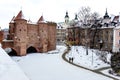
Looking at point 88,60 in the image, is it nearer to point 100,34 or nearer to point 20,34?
point 20,34

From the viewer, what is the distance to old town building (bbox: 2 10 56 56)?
3969cm

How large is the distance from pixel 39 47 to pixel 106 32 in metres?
16.1

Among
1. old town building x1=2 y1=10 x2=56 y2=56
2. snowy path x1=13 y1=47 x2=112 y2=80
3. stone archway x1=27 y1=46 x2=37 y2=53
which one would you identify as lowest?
snowy path x1=13 y1=47 x2=112 y2=80

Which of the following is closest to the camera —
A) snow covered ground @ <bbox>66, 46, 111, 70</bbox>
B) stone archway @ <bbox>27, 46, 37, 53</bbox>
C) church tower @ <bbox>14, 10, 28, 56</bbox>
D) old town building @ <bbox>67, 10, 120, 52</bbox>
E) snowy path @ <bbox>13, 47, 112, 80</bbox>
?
snowy path @ <bbox>13, 47, 112, 80</bbox>

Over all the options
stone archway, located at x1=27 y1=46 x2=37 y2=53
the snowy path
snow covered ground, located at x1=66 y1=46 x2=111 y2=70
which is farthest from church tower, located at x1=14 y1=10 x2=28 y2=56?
snow covered ground, located at x1=66 y1=46 x2=111 y2=70

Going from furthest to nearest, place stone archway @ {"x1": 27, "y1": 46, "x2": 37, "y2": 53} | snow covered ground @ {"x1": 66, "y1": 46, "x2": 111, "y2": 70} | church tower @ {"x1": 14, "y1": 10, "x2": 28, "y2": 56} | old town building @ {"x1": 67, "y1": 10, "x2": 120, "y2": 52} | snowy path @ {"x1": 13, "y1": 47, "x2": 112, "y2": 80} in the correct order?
1. old town building @ {"x1": 67, "y1": 10, "x2": 120, "y2": 52}
2. stone archway @ {"x1": 27, "y1": 46, "x2": 37, "y2": 53}
3. church tower @ {"x1": 14, "y1": 10, "x2": 28, "y2": 56}
4. snow covered ground @ {"x1": 66, "y1": 46, "x2": 111, "y2": 70}
5. snowy path @ {"x1": 13, "y1": 47, "x2": 112, "y2": 80}

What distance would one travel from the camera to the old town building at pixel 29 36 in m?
39.7

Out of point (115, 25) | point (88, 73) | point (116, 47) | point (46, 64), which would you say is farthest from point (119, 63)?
Result: point (115, 25)

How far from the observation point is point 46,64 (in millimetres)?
31219

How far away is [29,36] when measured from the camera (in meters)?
42.2

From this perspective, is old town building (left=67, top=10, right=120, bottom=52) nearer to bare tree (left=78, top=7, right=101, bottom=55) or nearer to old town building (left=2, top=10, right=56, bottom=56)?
bare tree (left=78, top=7, right=101, bottom=55)

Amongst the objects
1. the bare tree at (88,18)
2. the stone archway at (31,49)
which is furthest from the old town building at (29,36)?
the bare tree at (88,18)

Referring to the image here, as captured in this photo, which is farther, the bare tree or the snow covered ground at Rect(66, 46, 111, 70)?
the bare tree

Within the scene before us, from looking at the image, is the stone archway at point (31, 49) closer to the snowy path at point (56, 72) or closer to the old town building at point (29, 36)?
the old town building at point (29, 36)
